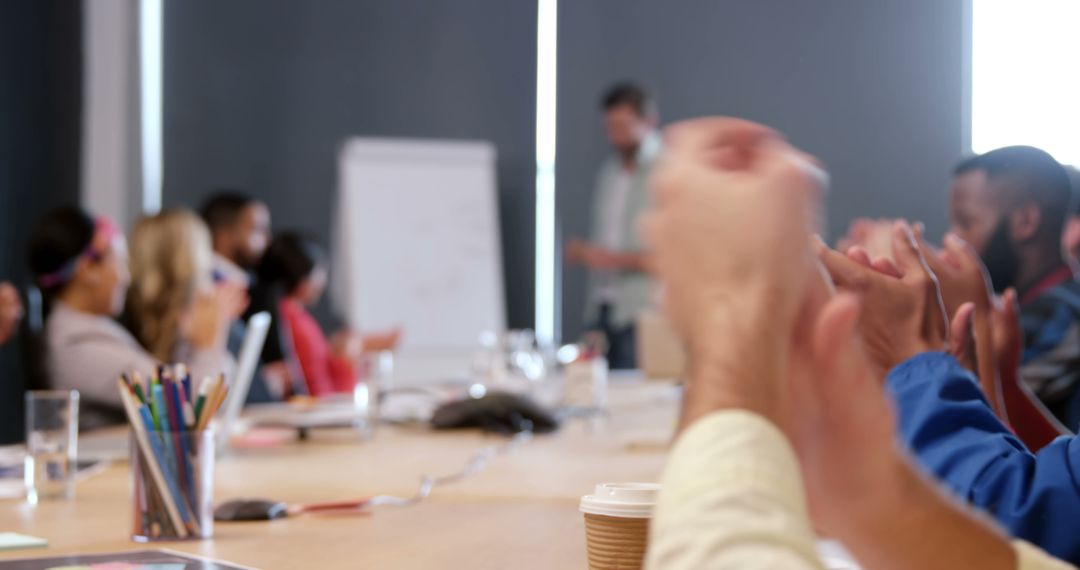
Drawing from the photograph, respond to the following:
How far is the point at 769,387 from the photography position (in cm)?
63

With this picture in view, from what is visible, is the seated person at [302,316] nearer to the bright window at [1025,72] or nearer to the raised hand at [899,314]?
the bright window at [1025,72]

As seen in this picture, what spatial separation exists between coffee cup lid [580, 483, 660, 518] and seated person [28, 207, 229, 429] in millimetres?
1935

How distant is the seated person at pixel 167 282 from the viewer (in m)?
3.44

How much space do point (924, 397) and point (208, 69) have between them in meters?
5.76

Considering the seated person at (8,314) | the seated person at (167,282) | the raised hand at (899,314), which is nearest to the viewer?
the raised hand at (899,314)

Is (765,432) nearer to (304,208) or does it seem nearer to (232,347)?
(232,347)

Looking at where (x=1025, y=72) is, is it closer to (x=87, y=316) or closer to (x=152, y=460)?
(x=152, y=460)

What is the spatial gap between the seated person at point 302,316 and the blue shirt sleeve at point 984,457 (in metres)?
3.66

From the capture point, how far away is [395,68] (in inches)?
245

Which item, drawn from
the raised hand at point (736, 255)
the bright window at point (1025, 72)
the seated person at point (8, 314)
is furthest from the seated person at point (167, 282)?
the raised hand at point (736, 255)

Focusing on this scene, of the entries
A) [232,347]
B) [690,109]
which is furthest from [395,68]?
[232,347]

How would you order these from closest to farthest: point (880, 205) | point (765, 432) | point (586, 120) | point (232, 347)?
1. point (765, 432)
2. point (880, 205)
3. point (232, 347)
4. point (586, 120)

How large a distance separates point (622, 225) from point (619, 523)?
4.79 meters

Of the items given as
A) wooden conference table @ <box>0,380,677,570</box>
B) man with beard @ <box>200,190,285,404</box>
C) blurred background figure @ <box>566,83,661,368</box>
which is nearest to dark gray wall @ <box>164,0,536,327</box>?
blurred background figure @ <box>566,83,661,368</box>
